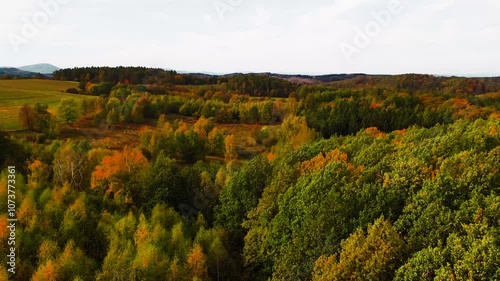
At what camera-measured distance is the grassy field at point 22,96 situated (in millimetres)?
88625

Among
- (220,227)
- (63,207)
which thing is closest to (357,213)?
(220,227)

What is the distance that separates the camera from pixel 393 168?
1383 inches

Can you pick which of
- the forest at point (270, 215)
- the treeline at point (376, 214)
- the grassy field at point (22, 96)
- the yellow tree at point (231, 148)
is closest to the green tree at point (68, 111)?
the grassy field at point (22, 96)

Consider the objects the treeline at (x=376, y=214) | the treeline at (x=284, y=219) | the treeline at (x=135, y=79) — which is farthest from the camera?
the treeline at (x=135, y=79)

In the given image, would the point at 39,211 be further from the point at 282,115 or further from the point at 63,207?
the point at 282,115

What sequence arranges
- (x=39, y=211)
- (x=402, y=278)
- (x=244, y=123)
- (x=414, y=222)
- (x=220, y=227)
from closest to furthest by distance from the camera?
(x=402, y=278) → (x=414, y=222) → (x=39, y=211) → (x=220, y=227) → (x=244, y=123)

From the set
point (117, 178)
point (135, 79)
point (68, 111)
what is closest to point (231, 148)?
point (117, 178)

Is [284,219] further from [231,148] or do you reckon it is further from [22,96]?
[22,96]

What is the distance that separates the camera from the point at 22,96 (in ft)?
381

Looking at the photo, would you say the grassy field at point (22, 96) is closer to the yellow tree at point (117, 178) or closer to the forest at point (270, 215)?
the forest at point (270, 215)

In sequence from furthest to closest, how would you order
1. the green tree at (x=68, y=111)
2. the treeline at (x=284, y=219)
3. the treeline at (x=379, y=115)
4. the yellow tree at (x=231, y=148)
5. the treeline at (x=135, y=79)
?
the treeline at (x=135, y=79)
the treeline at (x=379, y=115)
the green tree at (x=68, y=111)
the yellow tree at (x=231, y=148)
the treeline at (x=284, y=219)

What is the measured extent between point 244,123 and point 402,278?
102 metres

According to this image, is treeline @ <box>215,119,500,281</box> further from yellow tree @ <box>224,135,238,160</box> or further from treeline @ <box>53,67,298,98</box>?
treeline @ <box>53,67,298,98</box>

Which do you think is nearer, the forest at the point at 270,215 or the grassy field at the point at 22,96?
the forest at the point at 270,215
